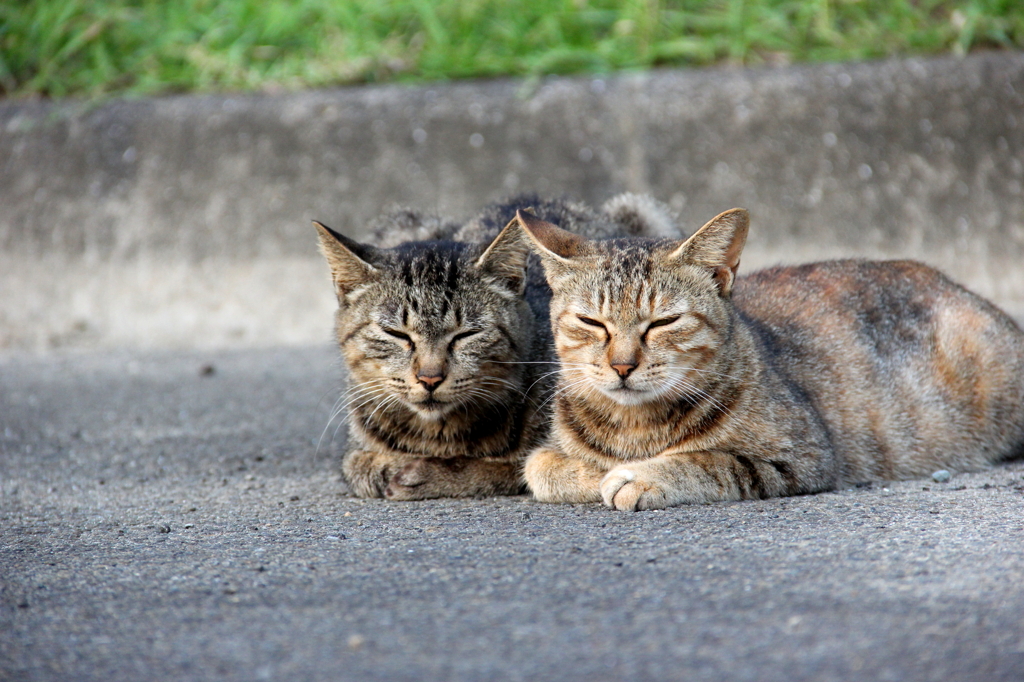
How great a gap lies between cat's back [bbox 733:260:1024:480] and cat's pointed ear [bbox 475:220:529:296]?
3.18 ft

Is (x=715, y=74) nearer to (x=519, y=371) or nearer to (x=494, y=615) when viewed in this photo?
(x=519, y=371)

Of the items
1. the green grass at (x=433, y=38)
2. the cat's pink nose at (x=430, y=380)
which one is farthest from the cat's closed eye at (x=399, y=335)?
the green grass at (x=433, y=38)

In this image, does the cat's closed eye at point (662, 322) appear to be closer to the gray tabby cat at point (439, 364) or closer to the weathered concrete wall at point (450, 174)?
the gray tabby cat at point (439, 364)

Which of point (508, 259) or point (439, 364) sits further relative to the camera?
point (508, 259)

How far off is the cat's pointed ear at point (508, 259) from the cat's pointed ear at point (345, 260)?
18.1 inches

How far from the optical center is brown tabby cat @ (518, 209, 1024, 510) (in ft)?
11.8

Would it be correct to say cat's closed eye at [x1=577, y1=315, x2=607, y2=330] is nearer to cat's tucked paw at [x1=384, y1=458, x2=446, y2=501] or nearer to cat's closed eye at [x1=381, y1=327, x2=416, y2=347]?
cat's closed eye at [x1=381, y1=327, x2=416, y2=347]

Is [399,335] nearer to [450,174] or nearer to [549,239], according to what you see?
[549,239]

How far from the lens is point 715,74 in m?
7.02

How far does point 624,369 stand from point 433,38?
4.82 metres

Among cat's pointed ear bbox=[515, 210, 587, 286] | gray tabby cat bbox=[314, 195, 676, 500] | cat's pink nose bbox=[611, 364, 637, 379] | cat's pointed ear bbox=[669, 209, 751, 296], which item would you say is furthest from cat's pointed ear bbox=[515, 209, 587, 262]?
cat's pink nose bbox=[611, 364, 637, 379]

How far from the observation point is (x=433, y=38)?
7590 mm

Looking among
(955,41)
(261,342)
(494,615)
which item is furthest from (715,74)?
(494,615)

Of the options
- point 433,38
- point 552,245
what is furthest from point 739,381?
point 433,38
